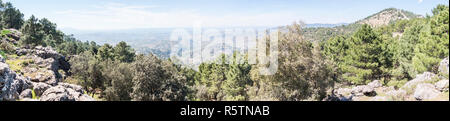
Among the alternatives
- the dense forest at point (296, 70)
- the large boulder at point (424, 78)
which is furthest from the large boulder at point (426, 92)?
the dense forest at point (296, 70)

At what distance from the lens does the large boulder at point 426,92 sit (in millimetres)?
13323

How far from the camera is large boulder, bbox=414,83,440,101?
1332 centimetres

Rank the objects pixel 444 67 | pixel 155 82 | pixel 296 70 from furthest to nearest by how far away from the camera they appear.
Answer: pixel 155 82
pixel 296 70
pixel 444 67

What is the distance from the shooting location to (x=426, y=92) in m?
13.6

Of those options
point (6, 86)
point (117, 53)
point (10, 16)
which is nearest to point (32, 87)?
point (6, 86)

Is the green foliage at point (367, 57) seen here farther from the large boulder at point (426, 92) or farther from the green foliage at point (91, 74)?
the green foliage at point (91, 74)

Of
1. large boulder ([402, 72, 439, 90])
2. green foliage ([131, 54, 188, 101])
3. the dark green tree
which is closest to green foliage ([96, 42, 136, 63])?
the dark green tree

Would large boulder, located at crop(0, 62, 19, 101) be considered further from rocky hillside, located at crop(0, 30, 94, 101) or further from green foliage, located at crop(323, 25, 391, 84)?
green foliage, located at crop(323, 25, 391, 84)

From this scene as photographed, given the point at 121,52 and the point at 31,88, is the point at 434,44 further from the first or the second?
the point at 121,52

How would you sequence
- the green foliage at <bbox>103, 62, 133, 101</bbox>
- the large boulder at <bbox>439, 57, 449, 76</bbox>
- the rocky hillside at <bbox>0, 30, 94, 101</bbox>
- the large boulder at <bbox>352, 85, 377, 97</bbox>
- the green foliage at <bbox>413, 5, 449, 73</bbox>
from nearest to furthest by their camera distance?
the green foliage at <bbox>413, 5, 449, 73</bbox> < the large boulder at <bbox>439, 57, 449, 76</bbox> < the rocky hillside at <bbox>0, 30, 94, 101</bbox> < the green foliage at <bbox>103, 62, 133, 101</bbox> < the large boulder at <bbox>352, 85, 377, 97</bbox>

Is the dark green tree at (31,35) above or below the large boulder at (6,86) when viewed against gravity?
above
